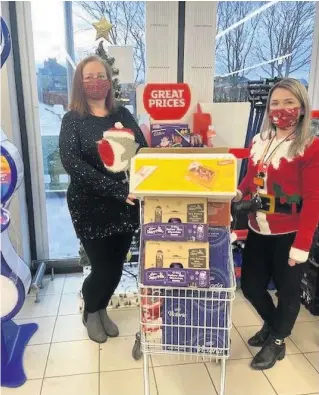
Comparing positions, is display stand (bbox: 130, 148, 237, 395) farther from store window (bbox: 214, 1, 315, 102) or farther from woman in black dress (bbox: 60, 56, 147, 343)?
store window (bbox: 214, 1, 315, 102)

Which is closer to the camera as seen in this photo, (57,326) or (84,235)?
(84,235)

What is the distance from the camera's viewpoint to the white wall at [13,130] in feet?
8.87

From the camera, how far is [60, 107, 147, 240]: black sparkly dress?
6.64ft

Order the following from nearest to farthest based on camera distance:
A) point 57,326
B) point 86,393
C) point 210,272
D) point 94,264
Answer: point 210,272, point 86,393, point 94,264, point 57,326

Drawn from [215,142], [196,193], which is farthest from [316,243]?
[196,193]

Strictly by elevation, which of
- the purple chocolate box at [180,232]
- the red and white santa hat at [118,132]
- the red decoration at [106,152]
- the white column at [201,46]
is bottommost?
the purple chocolate box at [180,232]

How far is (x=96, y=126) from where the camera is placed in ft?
6.86

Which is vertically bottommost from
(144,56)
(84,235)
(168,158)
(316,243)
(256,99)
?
(316,243)

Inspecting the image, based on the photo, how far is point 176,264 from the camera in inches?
59.1

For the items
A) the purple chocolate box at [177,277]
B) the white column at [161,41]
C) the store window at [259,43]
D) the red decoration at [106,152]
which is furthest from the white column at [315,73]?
the purple chocolate box at [177,277]

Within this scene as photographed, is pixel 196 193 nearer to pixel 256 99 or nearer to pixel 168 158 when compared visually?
pixel 168 158

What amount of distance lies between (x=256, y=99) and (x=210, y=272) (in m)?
1.70

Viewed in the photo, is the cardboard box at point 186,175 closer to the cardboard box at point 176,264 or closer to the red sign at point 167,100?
the cardboard box at point 176,264

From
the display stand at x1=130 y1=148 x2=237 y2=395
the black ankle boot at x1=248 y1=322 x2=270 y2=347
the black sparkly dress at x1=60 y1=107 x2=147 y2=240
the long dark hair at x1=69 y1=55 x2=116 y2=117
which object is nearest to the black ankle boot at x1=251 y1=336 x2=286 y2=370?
the black ankle boot at x1=248 y1=322 x2=270 y2=347
